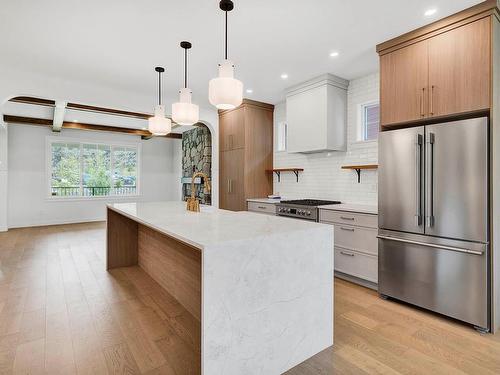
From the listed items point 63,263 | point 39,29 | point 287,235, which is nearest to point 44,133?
point 63,263

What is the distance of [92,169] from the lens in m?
8.24

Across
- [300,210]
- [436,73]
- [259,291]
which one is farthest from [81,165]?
[436,73]

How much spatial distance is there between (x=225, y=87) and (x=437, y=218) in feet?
6.96

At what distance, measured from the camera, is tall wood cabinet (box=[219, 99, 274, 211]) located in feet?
16.4

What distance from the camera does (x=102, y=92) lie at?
171 inches

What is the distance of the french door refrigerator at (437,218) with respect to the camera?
7.43ft

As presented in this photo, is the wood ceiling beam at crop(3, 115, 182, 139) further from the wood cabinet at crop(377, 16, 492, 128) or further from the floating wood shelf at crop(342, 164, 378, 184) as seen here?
the wood cabinet at crop(377, 16, 492, 128)

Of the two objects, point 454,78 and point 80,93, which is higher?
point 80,93

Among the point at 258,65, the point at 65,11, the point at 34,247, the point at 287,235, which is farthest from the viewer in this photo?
the point at 34,247

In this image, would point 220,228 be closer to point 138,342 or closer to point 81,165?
point 138,342

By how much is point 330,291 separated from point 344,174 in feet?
8.17

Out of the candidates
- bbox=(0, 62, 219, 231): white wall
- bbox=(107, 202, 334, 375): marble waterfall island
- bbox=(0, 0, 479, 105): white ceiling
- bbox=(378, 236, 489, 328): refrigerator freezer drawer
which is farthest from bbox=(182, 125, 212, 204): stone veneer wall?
bbox=(107, 202, 334, 375): marble waterfall island

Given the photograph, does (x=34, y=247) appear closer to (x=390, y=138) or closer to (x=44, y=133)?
(x=44, y=133)

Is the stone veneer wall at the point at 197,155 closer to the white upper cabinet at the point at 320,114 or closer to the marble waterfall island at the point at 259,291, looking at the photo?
the white upper cabinet at the point at 320,114
